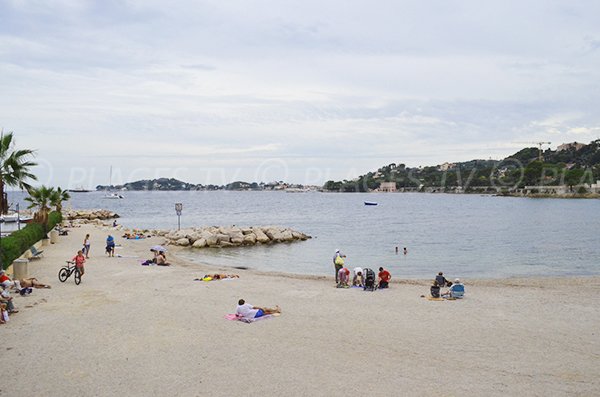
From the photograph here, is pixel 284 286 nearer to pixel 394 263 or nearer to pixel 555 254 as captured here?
pixel 394 263

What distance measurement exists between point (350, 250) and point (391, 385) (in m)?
29.5

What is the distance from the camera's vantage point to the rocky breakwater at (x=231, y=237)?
39.2 m

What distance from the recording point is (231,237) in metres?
41.1

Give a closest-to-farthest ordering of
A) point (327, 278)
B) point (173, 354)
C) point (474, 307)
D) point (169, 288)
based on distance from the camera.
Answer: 1. point (173, 354)
2. point (474, 307)
3. point (169, 288)
4. point (327, 278)

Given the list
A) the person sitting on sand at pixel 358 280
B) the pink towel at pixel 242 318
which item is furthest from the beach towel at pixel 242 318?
the person sitting on sand at pixel 358 280

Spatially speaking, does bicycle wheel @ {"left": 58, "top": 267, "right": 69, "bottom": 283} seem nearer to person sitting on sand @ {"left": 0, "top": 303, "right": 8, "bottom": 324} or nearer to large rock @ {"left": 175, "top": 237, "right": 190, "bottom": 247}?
person sitting on sand @ {"left": 0, "top": 303, "right": 8, "bottom": 324}

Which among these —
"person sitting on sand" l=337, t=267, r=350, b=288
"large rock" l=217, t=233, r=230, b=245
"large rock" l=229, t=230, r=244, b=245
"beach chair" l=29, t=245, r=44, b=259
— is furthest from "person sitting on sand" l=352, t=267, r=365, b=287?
"large rock" l=229, t=230, r=244, b=245

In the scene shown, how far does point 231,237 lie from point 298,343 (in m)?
30.0

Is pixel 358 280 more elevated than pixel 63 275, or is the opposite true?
pixel 63 275

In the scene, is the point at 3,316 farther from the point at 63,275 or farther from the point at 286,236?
the point at 286,236

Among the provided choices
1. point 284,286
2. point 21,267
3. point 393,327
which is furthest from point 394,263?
point 21,267

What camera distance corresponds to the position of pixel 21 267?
18.9m

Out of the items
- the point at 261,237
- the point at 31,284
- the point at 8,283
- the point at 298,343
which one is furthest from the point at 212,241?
the point at 298,343

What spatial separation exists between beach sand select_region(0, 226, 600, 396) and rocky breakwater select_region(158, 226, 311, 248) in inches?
780
